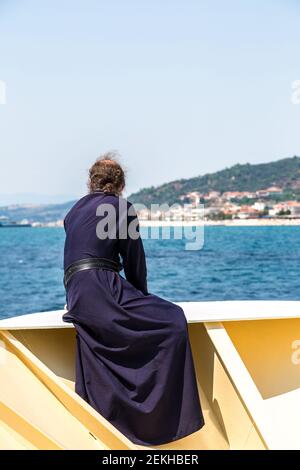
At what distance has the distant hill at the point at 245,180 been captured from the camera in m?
62.4

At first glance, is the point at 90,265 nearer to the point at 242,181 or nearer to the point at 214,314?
the point at 214,314

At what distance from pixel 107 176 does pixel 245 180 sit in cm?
6292

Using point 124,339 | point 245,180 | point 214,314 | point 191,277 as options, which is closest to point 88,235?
point 124,339

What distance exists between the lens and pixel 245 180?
64875mm

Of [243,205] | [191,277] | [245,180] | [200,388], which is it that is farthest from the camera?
[245,180]

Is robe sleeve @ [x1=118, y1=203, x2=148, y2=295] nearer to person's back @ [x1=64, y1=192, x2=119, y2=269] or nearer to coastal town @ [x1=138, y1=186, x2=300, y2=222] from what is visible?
person's back @ [x1=64, y1=192, x2=119, y2=269]

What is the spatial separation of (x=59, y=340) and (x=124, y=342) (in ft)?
1.52

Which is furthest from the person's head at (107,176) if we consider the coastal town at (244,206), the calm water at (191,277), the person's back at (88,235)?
the coastal town at (244,206)

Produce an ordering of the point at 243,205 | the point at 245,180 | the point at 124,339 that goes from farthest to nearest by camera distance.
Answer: the point at 245,180 < the point at 243,205 < the point at 124,339

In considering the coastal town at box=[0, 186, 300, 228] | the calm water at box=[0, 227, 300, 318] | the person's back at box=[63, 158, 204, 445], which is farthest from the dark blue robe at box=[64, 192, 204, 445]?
the coastal town at box=[0, 186, 300, 228]

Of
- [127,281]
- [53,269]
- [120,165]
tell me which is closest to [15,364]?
[127,281]

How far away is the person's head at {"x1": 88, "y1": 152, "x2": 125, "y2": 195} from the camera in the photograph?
2.71 metres

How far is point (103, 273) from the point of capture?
260 centimetres
